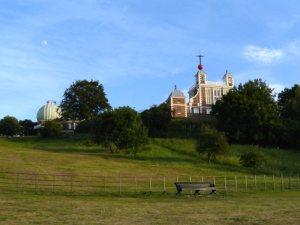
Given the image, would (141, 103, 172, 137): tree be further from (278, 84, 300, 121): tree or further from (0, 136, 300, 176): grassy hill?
(278, 84, 300, 121): tree

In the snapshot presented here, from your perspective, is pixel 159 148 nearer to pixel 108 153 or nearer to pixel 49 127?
pixel 108 153

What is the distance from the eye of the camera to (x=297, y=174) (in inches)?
3095

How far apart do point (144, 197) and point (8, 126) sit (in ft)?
352

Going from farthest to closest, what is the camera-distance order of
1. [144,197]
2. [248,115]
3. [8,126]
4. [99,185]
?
[8,126] < [248,115] < [99,185] < [144,197]

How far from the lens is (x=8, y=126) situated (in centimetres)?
14275

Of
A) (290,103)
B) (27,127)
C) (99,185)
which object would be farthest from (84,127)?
(99,185)

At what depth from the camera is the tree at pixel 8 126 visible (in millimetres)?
142875

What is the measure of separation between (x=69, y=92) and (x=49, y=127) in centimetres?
1737

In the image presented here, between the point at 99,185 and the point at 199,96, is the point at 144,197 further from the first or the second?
the point at 199,96

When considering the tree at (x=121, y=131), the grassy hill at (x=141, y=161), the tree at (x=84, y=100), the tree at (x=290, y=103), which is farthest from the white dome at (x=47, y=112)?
the tree at (x=121, y=131)

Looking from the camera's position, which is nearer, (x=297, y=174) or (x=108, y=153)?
(x=297, y=174)

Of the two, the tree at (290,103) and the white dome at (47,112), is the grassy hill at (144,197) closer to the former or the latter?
the tree at (290,103)

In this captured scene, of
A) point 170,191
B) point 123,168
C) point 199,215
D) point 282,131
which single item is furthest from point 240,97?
Answer: point 199,215

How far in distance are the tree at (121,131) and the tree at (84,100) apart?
4643 cm
